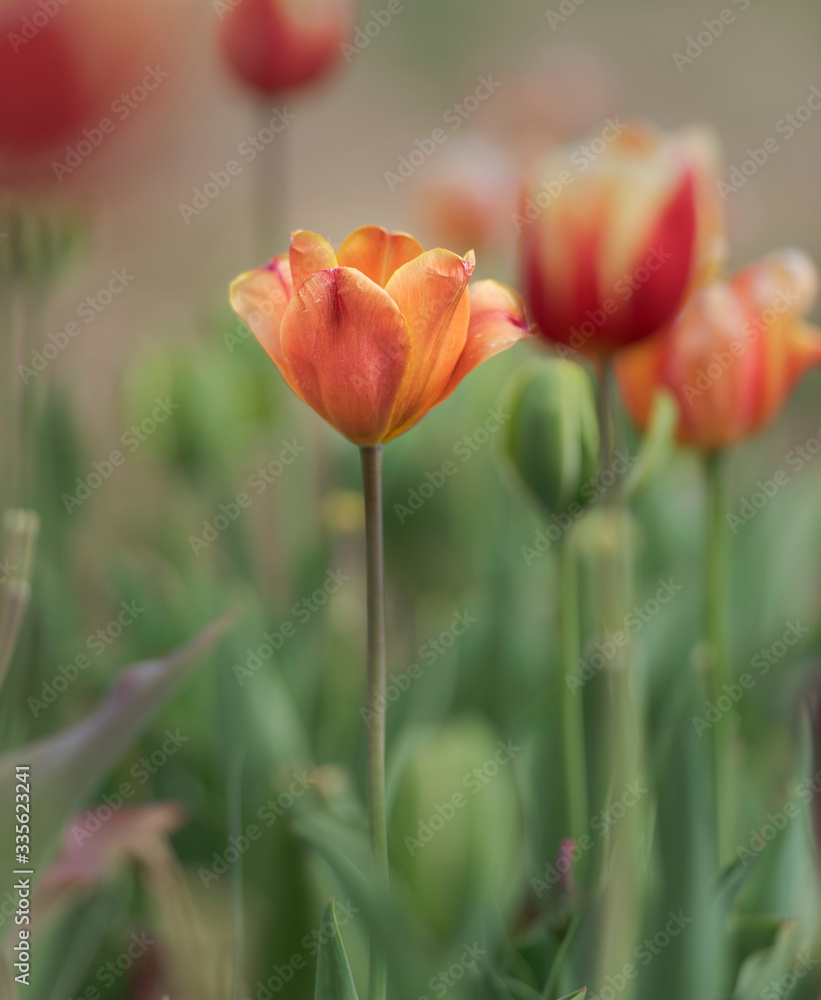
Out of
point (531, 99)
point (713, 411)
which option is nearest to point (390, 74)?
point (531, 99)

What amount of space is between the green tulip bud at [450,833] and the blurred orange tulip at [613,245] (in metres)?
0.19

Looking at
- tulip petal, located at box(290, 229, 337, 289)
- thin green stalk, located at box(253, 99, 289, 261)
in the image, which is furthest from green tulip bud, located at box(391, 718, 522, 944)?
thin green stalk, located at box(253, 99, 289, 261)

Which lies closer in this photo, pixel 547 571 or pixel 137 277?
pixel 547 571

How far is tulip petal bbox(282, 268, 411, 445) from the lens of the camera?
0.78ft

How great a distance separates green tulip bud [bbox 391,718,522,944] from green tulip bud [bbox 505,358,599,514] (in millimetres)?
133

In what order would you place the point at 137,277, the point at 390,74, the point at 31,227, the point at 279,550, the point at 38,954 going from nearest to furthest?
the point at 38,954
the point at 31,227
the point at 279,550
the point at 137,277
the point at 390,74

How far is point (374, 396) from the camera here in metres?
0.25

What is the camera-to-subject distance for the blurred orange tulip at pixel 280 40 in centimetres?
59

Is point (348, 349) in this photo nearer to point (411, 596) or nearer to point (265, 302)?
point (265, 302)

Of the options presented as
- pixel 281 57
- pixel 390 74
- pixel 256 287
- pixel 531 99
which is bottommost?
pixel 256 287

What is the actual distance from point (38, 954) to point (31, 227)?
0.33 meters

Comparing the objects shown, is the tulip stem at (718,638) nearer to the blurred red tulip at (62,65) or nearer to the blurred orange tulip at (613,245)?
the blurred orange tulip at (613,245)

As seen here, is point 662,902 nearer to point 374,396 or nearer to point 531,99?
point 374,396

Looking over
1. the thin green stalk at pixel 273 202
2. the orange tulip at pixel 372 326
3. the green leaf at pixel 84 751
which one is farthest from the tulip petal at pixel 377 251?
the thin green stalk at pixel 273 202
